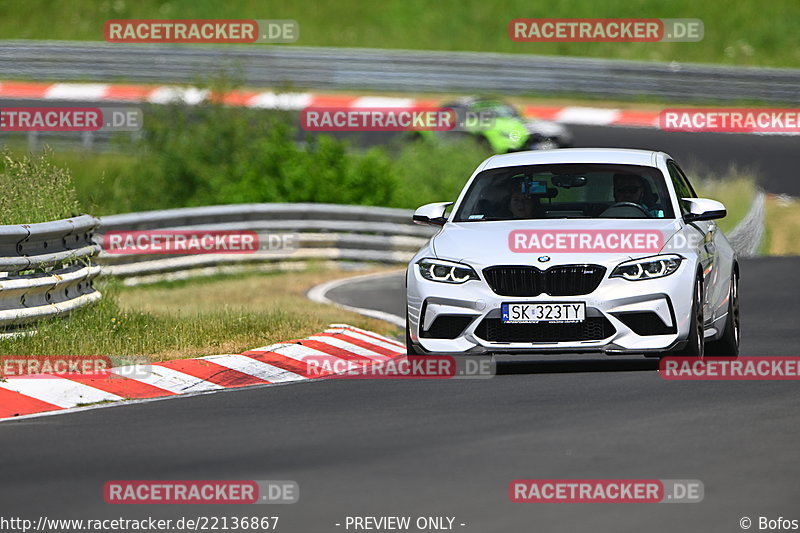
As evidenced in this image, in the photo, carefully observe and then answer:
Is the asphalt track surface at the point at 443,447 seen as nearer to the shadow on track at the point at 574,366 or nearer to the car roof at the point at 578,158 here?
the shadow on track at the point at 574,366

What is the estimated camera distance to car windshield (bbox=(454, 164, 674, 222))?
40.4 ft

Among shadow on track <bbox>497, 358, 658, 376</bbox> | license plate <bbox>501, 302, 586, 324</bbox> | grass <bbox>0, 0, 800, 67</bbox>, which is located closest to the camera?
license plate <bbox>501, 302, 586, 324</bbox>

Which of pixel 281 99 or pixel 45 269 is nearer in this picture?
pixel 45 269

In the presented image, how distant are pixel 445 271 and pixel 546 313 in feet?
2.56

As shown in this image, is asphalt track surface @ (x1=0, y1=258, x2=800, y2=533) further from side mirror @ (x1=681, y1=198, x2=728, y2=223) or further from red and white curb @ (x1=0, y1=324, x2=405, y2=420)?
side mirror @ (x1=681, y1=198, x2=728, y2=223)

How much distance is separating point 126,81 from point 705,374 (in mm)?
29057

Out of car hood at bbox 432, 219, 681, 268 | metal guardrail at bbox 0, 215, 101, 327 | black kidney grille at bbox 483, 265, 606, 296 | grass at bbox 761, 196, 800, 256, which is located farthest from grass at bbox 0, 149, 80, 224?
grass at bbox 761, 196, 800, 256

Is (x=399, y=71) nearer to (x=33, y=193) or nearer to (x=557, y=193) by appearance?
(x=33, y=193)

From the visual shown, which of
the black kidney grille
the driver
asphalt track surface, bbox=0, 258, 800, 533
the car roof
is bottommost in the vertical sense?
asphalt track surface, bbox=0, 258, 800, 533

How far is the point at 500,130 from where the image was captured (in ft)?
108

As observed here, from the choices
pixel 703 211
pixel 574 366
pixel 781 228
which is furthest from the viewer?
pixel 781 228

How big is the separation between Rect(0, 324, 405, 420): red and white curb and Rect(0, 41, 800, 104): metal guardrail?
24.6 meters

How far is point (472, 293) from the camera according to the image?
37.3ft

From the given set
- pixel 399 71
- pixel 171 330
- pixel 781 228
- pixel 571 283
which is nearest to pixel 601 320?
pixel 571 283
